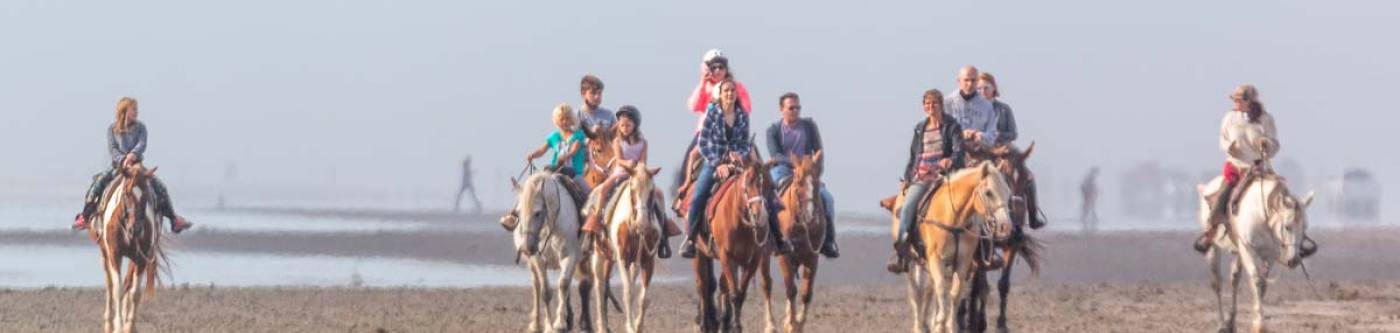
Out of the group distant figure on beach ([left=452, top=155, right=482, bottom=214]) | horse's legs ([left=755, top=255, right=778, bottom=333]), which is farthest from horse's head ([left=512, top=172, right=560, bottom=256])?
distant figure on beach ([left=452, top=155, right=482, bottom=214])

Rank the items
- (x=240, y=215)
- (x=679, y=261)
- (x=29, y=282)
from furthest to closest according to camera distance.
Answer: (x=240, y=215), (x=679, y=261), (x=29, y=282)

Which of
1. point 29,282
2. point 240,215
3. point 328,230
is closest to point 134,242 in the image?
point 29,282

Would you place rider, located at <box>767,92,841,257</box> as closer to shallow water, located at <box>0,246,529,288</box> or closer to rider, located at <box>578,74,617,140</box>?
rider, located at <box>578,74,617,140</box>

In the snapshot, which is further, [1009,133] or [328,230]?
[328,230]

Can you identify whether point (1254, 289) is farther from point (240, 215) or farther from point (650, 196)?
A: point (240, 215)

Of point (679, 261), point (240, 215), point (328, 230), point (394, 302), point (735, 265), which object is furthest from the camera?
point (240, 215)

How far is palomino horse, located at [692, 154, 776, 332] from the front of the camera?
2091 cm

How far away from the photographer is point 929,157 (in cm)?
2245

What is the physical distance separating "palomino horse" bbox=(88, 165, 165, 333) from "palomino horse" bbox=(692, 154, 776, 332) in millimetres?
5176

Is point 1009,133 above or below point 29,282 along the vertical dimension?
above

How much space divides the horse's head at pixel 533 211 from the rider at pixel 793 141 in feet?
6.79

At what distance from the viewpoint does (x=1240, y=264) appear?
24.3 m

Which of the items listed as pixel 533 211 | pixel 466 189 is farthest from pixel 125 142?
pixel 466 189

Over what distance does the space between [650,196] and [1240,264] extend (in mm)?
6153
